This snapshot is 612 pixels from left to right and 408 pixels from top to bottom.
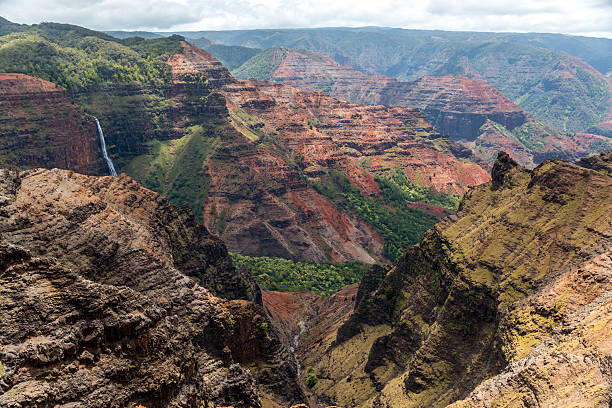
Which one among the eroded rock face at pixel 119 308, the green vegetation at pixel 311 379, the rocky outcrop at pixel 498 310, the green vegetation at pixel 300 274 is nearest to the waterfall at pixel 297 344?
the green vegetation at pixel 311 379

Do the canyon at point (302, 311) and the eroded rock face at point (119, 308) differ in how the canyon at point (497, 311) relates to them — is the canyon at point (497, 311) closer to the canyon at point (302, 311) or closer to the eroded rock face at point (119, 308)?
the canyon at point (302, 311)

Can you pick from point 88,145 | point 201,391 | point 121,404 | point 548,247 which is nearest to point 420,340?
point 548,247

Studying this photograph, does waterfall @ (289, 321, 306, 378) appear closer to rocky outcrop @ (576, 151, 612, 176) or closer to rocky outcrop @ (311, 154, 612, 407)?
rocky outcrop @ (311, 154, 612, 407)

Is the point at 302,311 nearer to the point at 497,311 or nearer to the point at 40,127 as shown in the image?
the point at 497,311

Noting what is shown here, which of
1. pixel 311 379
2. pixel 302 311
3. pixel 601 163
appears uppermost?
pixel 601 163

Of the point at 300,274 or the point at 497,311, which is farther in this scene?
the point at 300,274

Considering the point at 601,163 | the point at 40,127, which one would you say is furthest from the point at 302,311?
the point at 40,127
